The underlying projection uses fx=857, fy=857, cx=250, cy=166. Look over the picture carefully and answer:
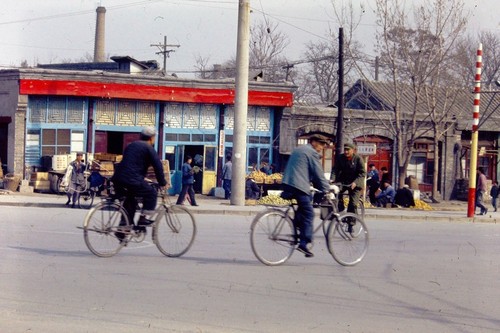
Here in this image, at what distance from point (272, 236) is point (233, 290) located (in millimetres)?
1832

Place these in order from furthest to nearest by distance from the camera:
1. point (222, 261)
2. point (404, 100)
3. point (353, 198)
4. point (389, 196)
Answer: point (404, 100), point (389, 196), point (353, 198), point (222, 261)

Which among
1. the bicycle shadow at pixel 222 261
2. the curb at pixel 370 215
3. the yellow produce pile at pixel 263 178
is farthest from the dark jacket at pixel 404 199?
the bicycle shadow at pixel 222 261

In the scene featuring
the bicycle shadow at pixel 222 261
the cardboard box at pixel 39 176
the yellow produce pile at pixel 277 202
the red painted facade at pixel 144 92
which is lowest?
the bicycle shadow at pixel 222 261

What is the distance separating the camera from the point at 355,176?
48.2 ft

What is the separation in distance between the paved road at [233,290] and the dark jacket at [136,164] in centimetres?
107

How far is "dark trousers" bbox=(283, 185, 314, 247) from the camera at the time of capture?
11.0 meters

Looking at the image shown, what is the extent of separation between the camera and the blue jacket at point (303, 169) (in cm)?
1103

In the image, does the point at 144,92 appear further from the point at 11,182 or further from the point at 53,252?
the point at 53,252

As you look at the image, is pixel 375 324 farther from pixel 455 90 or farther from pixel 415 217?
pixel 455 90

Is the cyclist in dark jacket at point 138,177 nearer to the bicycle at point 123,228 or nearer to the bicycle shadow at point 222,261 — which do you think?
the bicycle at point 123,228

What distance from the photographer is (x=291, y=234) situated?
11156 millimetres

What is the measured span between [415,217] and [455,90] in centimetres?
1677

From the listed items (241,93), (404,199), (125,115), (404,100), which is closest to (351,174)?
(241,93)

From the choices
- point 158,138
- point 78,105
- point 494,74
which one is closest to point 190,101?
point 158,138
